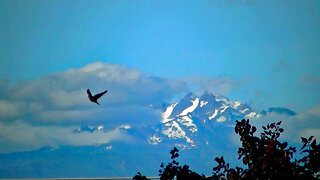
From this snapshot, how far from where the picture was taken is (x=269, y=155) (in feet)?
25.8

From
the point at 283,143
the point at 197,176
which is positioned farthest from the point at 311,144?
the point at 197,176

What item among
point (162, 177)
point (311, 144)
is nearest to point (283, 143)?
point (311, 144)

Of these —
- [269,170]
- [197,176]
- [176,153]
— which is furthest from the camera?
[176,153]

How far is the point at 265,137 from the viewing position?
28.3 ft

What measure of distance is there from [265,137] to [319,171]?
2.95ft

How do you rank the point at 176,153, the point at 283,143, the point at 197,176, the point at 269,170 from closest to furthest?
1. the point at 269,170
2. the point at 283,143
3. the point at 197,176
4. the point at 176,153

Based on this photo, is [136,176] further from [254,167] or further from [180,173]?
[254,167]

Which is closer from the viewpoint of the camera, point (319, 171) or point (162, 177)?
point (319, 171)

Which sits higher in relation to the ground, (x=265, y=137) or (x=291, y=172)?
(x=265, y=137)

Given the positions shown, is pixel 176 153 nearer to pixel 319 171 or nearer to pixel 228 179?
pixel 228 179

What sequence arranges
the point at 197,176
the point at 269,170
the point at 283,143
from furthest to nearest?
the point at 197,176 → the point at 283,143 → the point at 269,170

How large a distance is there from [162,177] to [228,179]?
1491 mm

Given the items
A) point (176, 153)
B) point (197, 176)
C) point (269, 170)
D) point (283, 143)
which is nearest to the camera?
point (269, 170)

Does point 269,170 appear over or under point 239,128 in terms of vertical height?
under
